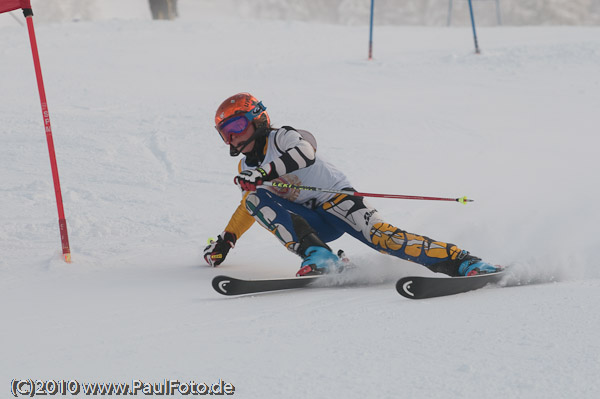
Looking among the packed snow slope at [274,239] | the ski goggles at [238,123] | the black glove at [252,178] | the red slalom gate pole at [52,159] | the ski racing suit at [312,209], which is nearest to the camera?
the packed snow slope at [274,239]

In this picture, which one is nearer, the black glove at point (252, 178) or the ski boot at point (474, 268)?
the ski boot at point (474, 268)

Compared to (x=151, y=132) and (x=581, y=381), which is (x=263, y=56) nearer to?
(x=151, y=132)

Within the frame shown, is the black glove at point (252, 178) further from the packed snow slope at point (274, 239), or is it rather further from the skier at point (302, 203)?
the packed snow slope at point (274, 239)

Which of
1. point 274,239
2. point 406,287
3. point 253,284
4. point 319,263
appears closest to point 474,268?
point 406,287

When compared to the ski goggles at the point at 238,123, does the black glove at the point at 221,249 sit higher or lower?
lower

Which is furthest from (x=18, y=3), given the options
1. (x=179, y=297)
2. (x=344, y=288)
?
(x=344, y=288)

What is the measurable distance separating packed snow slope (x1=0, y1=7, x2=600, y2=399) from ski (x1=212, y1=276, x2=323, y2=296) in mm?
55

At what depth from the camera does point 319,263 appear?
3756mm

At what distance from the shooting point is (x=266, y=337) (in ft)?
8.76

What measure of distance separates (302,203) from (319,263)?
0.60m

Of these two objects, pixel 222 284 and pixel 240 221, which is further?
pixel 240 221

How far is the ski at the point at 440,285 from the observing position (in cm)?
314

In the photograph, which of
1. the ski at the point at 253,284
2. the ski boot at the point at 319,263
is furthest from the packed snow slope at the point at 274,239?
the ski boot at the point at 319,263

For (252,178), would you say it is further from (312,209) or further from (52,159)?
(52,159)
